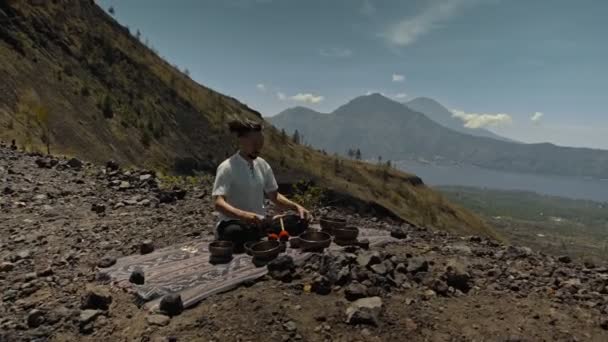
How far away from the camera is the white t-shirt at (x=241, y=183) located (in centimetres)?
634

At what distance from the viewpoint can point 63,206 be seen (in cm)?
1034

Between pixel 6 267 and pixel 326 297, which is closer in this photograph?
Answer: pixel 326 297

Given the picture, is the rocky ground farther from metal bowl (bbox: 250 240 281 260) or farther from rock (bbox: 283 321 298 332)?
metal bowl (bbox: 250 240 281 260)

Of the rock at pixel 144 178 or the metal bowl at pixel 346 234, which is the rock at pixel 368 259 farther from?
the rock at pixel 144 178

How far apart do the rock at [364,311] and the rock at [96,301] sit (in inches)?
114

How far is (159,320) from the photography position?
4.63 meters

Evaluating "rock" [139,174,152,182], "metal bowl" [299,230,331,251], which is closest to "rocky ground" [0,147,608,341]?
"metal bowl" [299,230,331,251]

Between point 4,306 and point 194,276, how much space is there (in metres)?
2.39

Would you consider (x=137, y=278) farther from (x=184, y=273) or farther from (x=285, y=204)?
(x=285, y=204)

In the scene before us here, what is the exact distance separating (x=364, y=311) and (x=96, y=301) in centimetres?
320

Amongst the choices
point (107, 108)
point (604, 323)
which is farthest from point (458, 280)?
point (107, 108)

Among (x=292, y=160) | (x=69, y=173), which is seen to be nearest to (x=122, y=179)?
(x=69, y=173)

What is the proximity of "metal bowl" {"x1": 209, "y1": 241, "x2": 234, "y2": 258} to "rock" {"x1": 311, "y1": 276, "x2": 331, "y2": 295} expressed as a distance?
143 centimetres

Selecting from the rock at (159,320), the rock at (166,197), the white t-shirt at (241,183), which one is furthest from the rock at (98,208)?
the rock at (159,320)
